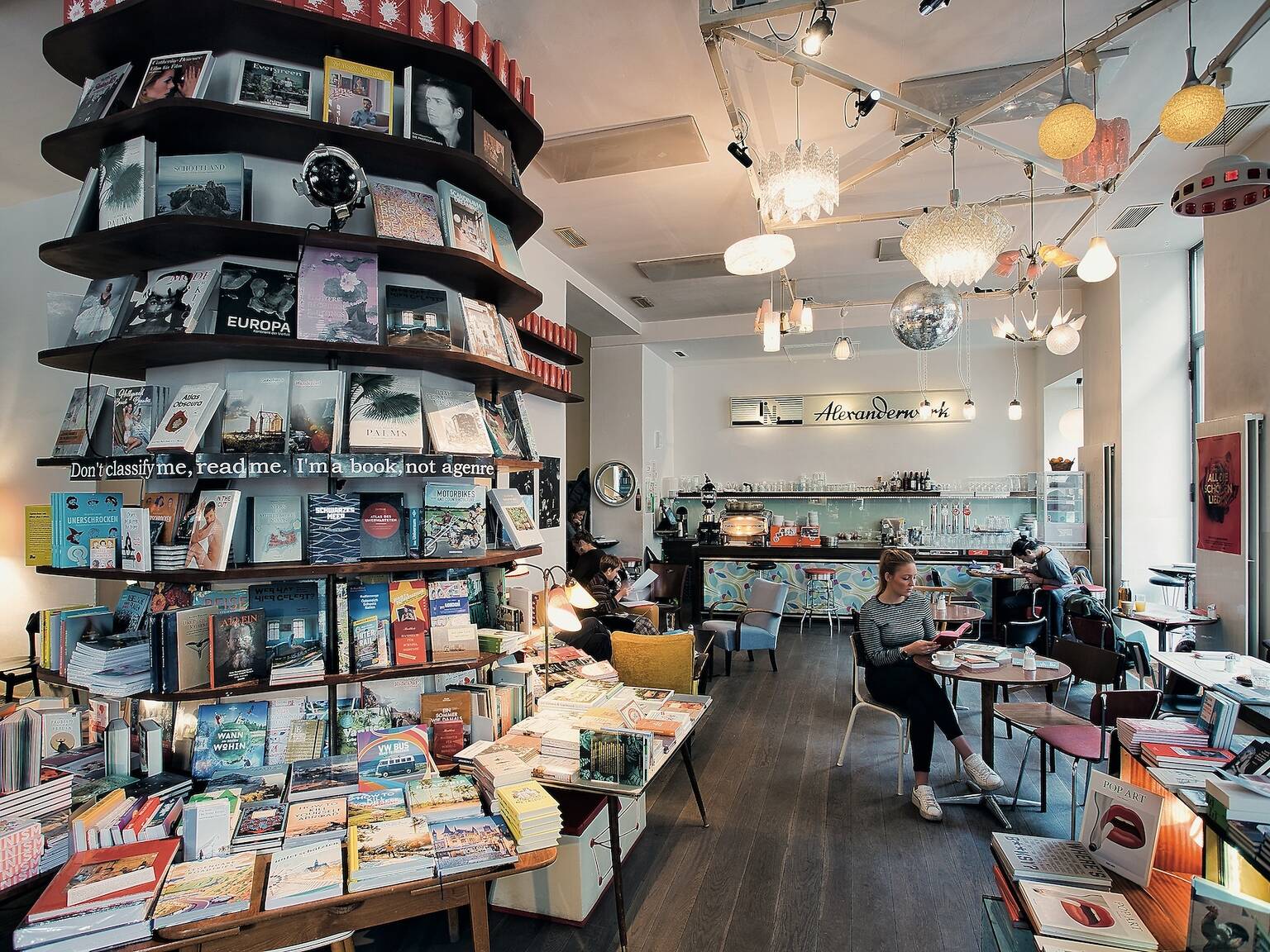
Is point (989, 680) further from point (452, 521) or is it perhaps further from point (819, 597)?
point (819, 597)

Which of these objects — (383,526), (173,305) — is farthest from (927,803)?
(173,305)

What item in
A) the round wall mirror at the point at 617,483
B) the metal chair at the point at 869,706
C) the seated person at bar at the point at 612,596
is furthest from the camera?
the round wall mirror at the point at 617,483

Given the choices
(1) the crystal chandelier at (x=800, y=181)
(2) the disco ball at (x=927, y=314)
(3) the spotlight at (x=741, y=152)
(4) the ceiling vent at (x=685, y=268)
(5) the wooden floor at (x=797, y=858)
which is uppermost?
(4) the ceiling vent at (x=685, y=268)

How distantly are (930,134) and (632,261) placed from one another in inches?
160

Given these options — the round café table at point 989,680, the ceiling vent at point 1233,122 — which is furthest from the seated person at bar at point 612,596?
the ceiling vent at point 1233,122

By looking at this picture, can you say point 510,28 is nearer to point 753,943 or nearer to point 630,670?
point 630,670

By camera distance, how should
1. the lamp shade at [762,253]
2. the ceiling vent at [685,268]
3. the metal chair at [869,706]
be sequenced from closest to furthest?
the lamp shade at [762,253] < the metal chair at [869,706] < the ceiling vent at [685,268]

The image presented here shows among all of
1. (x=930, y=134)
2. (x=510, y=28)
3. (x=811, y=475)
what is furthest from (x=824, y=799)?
(x=811, y=475)

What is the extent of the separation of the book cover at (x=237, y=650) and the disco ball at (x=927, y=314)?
134 inches

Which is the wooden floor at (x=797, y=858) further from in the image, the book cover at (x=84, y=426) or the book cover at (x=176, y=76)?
the book cover at (x=176, y=76)

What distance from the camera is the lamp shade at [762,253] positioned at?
3.04 m

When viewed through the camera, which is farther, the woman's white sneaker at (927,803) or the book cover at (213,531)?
the woman's white sneaker at (927,803)

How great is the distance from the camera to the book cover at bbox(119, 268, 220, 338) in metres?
2.18

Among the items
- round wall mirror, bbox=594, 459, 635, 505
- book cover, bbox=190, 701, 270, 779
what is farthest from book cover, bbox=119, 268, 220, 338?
round wall mirror, bbox=594, 459, 635, 505
